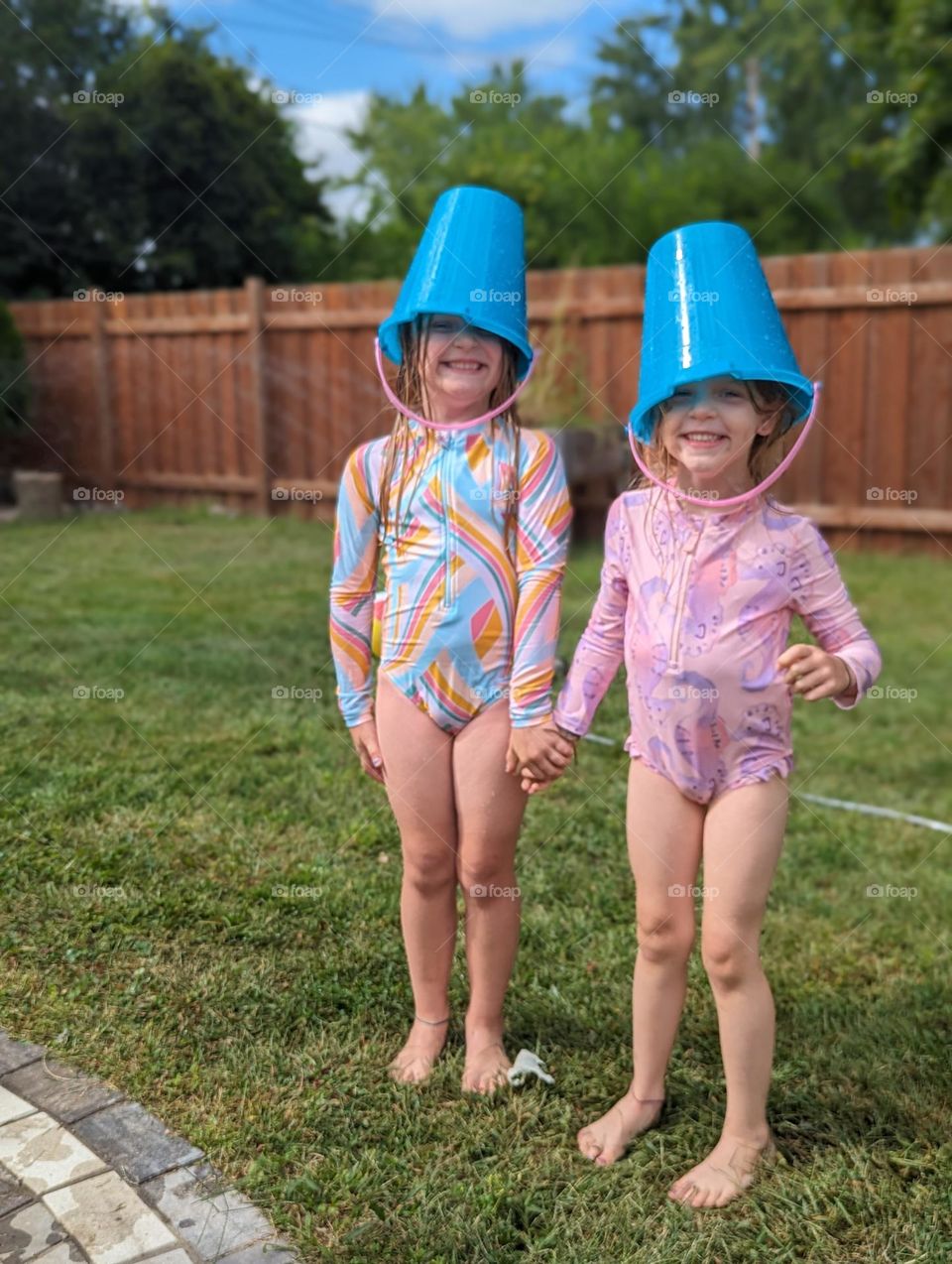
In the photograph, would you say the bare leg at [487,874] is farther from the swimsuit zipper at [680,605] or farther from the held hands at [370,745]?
the swimsuit zipper at [680,605]

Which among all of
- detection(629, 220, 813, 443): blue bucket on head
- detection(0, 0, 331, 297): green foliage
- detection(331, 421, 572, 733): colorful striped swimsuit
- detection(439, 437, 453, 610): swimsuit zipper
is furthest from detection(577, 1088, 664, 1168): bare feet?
detection(0, 0, 331, 297): green foliage

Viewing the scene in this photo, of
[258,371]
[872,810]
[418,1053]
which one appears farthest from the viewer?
[258,371]

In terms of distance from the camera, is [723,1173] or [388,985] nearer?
[723,1173]

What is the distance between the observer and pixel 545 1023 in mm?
2830

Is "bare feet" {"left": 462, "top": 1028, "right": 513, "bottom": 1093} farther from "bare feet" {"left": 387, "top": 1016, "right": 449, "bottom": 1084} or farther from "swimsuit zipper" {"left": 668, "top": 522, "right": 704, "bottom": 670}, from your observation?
"swimsuit zipper" {"left": 668, "top": 522, "right": 704, "bottom": 670}

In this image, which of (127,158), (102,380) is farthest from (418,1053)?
(127,158)

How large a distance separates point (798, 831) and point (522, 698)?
2202 mm

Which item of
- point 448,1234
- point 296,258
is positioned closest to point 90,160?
point 296,258

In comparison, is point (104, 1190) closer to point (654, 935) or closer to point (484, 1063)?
point (484, 1063)

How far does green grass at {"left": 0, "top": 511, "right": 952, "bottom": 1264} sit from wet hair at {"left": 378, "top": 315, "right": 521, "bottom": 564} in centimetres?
113

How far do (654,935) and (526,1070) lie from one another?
0.51 meters

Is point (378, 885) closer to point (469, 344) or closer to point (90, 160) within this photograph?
point (469, 344)

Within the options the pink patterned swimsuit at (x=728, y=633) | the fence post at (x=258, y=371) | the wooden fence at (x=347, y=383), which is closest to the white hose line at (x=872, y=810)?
the pink patterned swimsuit at (x=728, y=633)

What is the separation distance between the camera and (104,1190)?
214cm
